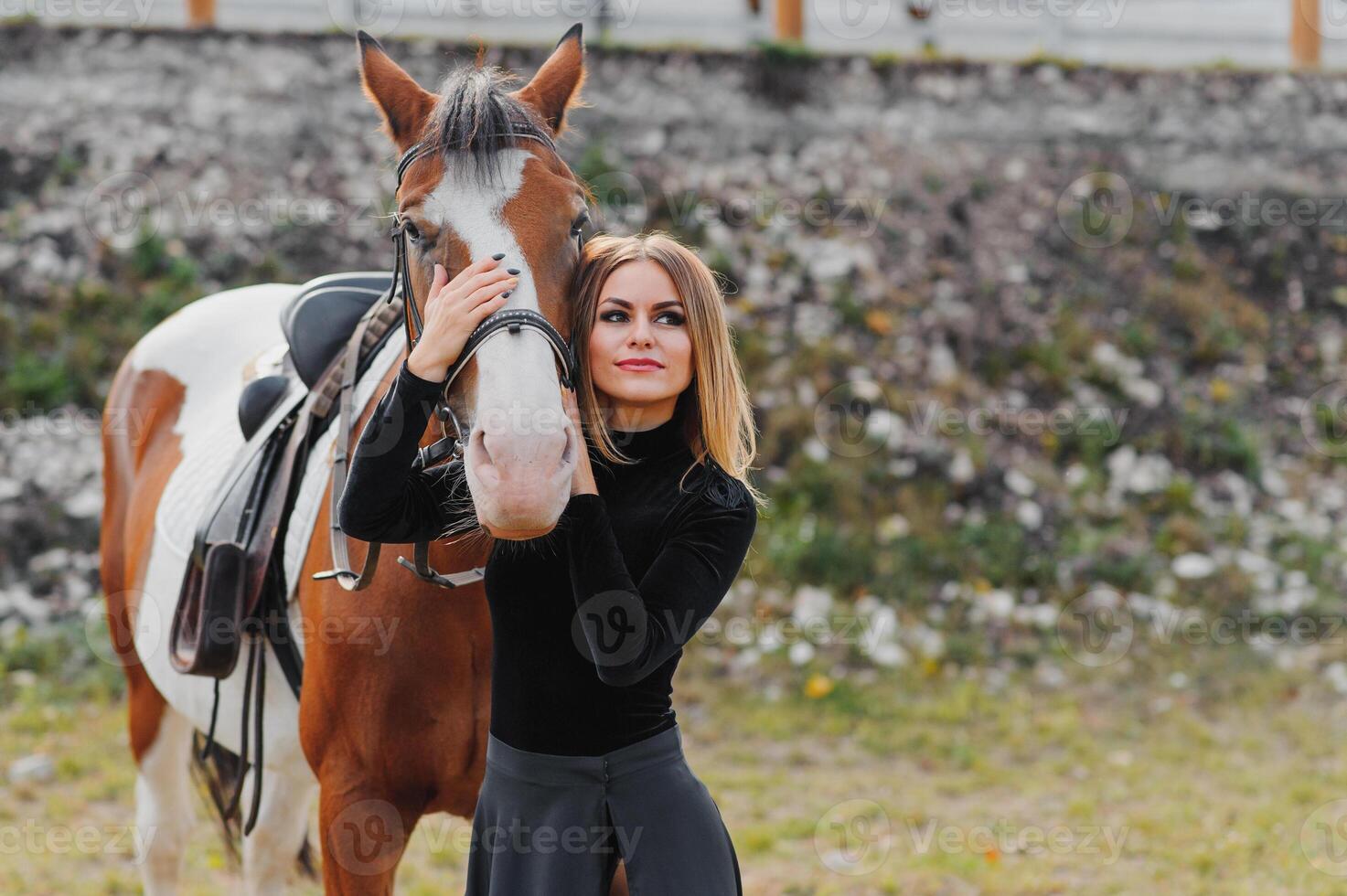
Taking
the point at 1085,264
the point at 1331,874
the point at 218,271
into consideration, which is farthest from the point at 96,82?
the point at 1331,874

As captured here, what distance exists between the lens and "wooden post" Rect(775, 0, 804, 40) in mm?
8859

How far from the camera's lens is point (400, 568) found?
226 centimetres

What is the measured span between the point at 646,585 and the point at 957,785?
362cm

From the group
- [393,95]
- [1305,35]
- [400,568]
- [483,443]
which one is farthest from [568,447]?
[1305,35]

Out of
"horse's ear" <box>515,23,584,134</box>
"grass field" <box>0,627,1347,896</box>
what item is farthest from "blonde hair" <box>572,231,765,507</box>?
"grass field" <box>0,627,1347,896</box>

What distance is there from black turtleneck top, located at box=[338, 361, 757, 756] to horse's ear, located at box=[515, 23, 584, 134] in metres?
0.65

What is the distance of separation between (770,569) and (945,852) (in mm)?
2215

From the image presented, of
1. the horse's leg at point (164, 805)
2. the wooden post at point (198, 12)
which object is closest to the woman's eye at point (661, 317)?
the horse's leg at point (164, 805)

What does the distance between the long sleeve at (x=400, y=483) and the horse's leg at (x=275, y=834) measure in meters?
1.52

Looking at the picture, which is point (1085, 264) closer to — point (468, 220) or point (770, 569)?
point (770, 569)

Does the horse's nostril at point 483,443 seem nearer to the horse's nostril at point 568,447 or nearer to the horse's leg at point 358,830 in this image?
the horse's nostril at point 568,447

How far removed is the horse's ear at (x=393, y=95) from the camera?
211cm

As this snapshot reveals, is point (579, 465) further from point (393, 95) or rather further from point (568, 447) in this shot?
point (393, 95)

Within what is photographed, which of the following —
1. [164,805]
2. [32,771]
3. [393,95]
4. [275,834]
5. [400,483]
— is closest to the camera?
[400,483]
